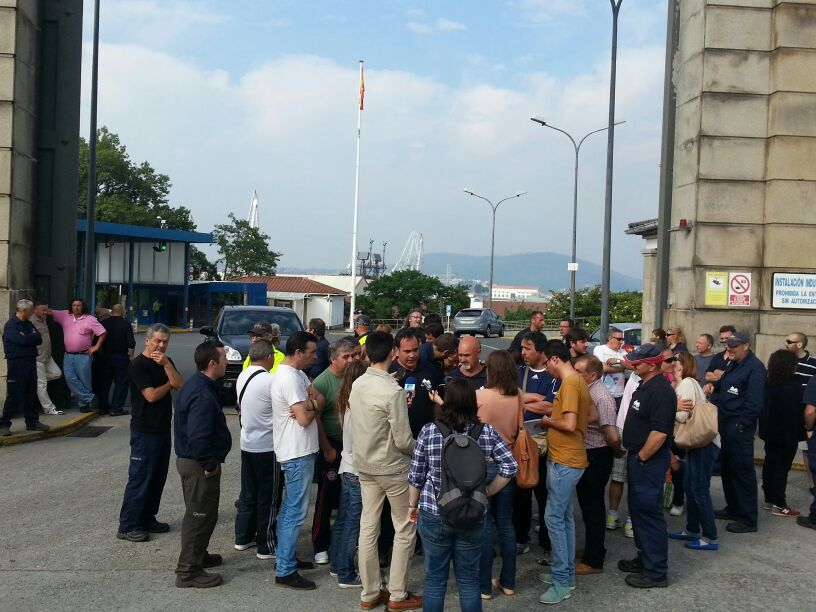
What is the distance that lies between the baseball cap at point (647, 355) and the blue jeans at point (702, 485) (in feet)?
4.75

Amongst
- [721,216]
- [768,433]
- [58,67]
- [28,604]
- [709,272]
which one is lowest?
[28,604]

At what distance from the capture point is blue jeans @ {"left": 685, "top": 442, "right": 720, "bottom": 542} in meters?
7.39

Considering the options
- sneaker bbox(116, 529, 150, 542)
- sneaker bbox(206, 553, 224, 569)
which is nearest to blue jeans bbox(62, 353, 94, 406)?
sneaker bbox(116, 529, 150, 542)

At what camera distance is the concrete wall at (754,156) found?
13875 mm

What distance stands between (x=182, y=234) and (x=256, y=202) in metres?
100

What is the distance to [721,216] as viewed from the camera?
46.2 ft

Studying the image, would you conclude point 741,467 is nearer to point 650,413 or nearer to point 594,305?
point 650,413

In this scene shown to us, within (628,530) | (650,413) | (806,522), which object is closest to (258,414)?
(650,413)

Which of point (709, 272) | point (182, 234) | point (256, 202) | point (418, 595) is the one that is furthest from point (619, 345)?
point (256, 202)

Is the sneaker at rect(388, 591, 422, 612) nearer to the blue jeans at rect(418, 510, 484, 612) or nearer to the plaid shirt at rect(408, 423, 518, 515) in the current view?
the blue jeans at rect(418, 510, 484, 612)

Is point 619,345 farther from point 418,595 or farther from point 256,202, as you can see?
point 256,202

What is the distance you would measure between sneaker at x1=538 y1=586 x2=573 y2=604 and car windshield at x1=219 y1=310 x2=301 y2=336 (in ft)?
34.9

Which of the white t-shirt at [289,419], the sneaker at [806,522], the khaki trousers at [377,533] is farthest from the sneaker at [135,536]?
the sneaker at [806,522]

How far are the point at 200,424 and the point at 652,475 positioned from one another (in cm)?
335
